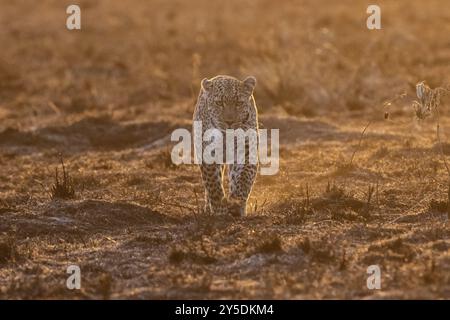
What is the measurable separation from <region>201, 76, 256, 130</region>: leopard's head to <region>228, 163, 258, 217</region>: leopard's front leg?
452 millimetres

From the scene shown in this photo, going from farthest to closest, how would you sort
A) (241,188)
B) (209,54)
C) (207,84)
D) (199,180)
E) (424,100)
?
(209,54), (199,180), (207,84), (241,188), (424,100)

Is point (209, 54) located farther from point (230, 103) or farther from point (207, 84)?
point (230, 103)

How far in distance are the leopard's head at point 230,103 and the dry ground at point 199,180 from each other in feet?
3.22

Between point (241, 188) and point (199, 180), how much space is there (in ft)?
9.01

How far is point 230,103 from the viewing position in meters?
11.6

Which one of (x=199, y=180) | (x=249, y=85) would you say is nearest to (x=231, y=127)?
(x=249, y=85)

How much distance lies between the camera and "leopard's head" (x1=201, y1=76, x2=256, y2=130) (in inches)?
454

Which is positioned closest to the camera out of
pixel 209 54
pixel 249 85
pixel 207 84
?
pixel 249 85

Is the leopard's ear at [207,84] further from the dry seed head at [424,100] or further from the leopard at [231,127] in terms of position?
the dry seed head at [424,100]

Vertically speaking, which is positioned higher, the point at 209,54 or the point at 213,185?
the point at 209,54

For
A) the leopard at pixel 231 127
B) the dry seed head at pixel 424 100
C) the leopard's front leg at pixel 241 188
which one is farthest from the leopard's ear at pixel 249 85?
the dry seed head at pixel 424 100

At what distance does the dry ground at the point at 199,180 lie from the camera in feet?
31.3
